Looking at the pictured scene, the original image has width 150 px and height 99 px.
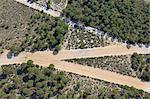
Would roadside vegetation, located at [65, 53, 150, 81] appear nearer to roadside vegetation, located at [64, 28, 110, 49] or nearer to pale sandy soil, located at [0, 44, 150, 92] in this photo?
pale sandy soil, located at [0, 44, 150, 92]

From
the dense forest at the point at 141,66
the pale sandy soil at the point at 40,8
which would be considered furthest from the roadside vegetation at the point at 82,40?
the dense forest at the point at 141,66

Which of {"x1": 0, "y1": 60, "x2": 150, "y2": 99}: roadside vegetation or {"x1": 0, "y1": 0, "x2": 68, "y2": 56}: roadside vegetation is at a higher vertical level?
{"x1": 0, "y1": 0, "x2": 68, "y2": 56}: roadside vegetation

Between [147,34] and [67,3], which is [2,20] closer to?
[67,3]

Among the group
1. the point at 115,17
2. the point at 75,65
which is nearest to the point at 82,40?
the point at 75,65

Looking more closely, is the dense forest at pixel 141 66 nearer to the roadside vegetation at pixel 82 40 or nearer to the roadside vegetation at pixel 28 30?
the roadside vegetation at pixel 82 40

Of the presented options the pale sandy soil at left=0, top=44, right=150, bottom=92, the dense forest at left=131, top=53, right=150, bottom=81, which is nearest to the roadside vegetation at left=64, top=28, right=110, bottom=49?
the pale sandy soil at left=0, top=44, right=150, bottom=92

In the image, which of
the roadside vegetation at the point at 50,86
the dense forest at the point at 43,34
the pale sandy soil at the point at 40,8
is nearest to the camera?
the roadside vegetation at the point at 50,86
